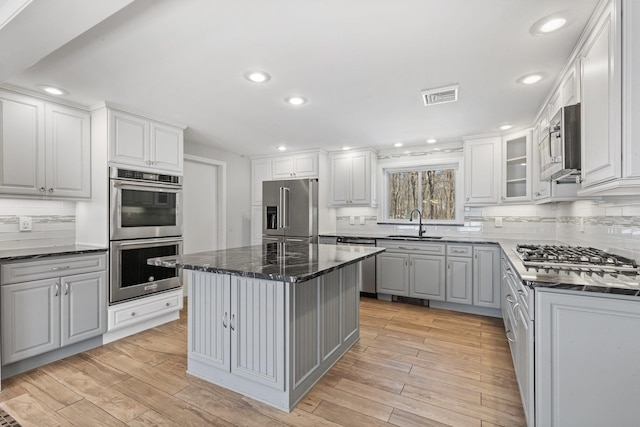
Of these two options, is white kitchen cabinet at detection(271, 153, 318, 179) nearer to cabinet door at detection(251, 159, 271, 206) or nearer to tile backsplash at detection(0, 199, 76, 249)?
cabinet door at detection(251, 159, 271, 206)

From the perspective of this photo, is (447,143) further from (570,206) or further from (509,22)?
(509,22)

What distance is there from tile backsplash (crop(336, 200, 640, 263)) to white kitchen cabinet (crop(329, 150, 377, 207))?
38cm

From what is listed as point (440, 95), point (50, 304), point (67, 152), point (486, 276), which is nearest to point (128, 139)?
point (67, 152)

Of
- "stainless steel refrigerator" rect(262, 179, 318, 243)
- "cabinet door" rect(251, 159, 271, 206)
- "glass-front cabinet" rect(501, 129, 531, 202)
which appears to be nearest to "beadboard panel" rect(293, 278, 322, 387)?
"stainless steel refrigerator" rect(262, 179, 318, 243)

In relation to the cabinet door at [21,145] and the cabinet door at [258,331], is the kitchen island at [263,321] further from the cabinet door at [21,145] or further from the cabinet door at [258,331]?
the cabinet door at [21,145]

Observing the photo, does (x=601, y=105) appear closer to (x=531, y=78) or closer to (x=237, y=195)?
(x=531, y=78)

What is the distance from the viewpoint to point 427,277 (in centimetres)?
396

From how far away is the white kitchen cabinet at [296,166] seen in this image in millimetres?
4836

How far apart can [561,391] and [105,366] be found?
10.2 feet

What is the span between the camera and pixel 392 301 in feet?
14.0

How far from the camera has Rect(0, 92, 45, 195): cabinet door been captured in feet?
8.06

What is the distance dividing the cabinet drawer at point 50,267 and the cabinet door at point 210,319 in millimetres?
1219

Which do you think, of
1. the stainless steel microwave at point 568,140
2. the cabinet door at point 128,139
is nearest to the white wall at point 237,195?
the cabinet door at point 128,139

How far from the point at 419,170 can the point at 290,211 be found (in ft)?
6.85
